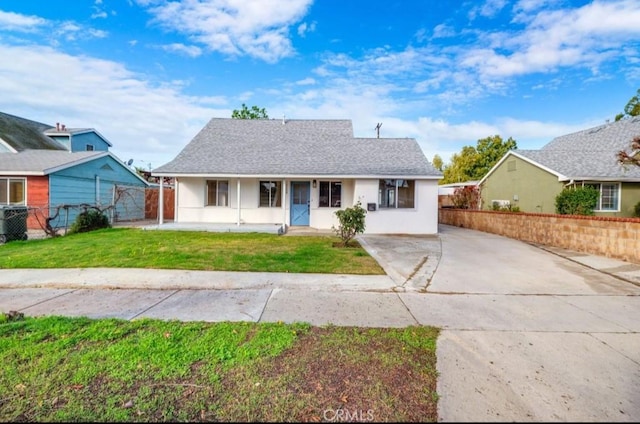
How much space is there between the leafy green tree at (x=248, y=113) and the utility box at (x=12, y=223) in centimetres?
2342

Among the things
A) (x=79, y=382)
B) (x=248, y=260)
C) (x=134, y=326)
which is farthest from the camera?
(x=248, y=260)

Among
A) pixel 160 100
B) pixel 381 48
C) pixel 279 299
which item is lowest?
pixel 279 299

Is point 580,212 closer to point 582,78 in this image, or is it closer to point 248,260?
point 582,78

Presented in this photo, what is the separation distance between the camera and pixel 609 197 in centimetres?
1521

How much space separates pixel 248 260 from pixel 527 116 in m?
21.8

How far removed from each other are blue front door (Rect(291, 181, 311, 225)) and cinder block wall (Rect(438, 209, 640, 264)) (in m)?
9.18

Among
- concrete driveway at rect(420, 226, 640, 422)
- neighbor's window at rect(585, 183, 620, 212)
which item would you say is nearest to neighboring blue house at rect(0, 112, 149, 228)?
concrete driveway at rect(420, 226, 640, 422)

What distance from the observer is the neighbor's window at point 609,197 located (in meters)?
15.1

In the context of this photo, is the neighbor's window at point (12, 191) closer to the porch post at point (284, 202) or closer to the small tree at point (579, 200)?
the porch post at point (284, 202)

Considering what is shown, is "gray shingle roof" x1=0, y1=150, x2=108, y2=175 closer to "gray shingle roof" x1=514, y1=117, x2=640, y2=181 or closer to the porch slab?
the porch slab

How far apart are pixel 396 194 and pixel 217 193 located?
871 cm

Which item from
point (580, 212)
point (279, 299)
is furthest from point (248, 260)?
point (580, 212)

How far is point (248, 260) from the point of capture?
7.92m

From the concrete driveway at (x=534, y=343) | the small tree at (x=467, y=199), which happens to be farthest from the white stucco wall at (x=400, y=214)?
the small tree at (x=467, y=199)
